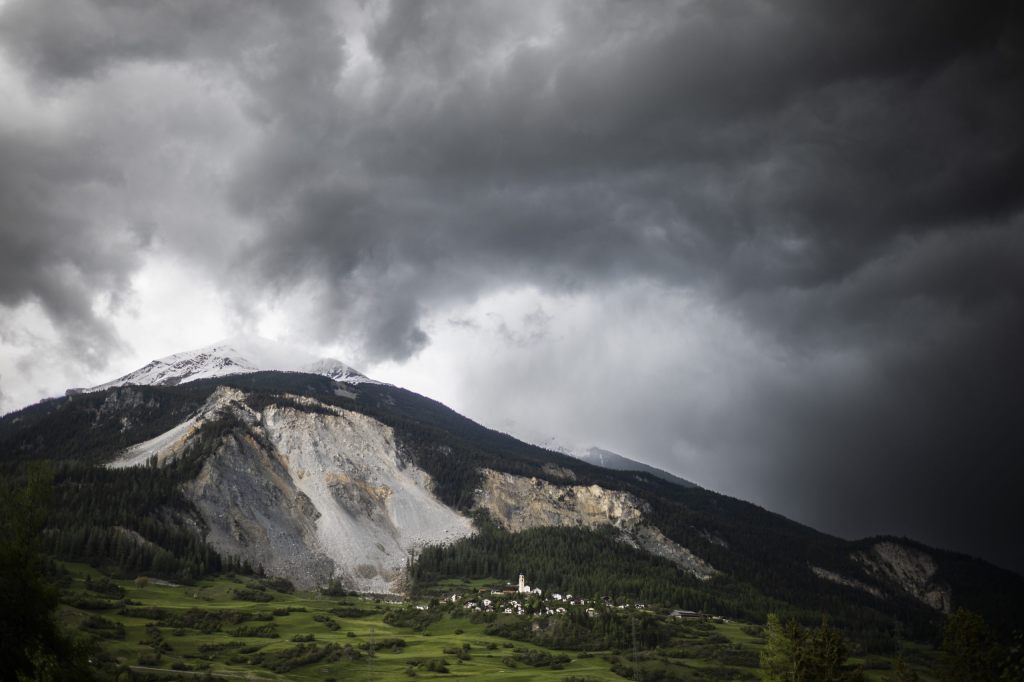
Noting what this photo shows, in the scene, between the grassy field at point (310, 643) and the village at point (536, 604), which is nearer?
the grassy field at point (310, 643)

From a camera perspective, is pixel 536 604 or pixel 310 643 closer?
pixel 310 643

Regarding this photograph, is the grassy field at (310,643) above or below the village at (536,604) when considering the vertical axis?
below

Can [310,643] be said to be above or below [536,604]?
below

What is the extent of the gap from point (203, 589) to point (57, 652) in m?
128

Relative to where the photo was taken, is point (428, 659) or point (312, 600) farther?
point (312, 600)

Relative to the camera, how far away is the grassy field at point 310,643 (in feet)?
333

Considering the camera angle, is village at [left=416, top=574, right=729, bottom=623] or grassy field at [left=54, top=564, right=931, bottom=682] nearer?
grassy field at [left=54, top=564, right=931, bottom=682]

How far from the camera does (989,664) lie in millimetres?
75062

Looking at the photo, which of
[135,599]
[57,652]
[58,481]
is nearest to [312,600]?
[135,599]

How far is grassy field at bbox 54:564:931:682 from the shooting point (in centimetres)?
10150

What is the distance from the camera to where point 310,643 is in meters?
116

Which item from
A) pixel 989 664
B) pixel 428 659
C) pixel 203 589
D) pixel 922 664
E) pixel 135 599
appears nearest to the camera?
pixel 989 664

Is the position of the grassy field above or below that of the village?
below

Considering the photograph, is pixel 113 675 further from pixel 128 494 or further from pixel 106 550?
pixel 128 494
